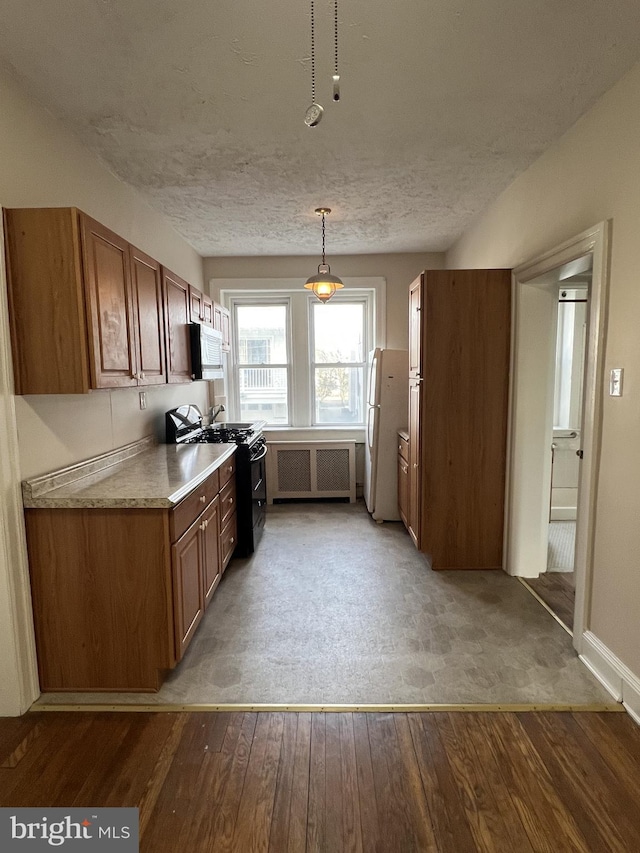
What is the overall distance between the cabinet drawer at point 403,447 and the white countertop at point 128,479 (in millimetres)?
1522

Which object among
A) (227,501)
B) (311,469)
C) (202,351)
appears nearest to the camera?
(227,501)

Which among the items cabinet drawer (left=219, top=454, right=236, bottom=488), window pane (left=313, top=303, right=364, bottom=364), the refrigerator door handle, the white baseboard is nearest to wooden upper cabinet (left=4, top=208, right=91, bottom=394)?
cabinet drawer (left=219, top=454, right=236, bottom=488)

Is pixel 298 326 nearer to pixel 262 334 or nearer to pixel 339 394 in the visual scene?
pixel 262 334

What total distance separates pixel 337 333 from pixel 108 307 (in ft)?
10.7

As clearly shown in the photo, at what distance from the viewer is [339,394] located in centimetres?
518

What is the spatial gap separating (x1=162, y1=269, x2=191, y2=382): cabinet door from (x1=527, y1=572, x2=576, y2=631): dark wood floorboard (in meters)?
2.75

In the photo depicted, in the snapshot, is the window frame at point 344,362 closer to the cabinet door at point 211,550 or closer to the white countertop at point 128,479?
the white countertop at point 128,479

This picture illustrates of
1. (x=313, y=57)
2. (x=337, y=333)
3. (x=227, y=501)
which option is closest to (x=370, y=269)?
(x=337, y=333)

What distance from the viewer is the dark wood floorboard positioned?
2.69 metres

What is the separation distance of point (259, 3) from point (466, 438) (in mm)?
2547

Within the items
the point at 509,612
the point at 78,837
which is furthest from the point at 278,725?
the point at 509,612

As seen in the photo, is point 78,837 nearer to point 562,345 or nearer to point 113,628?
point 113,628

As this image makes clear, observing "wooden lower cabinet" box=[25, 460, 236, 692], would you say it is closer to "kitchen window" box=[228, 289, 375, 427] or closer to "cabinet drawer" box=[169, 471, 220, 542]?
"cabinet drawer" box=[169, 471, 220, 542]

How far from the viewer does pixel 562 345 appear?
13.8 feet
